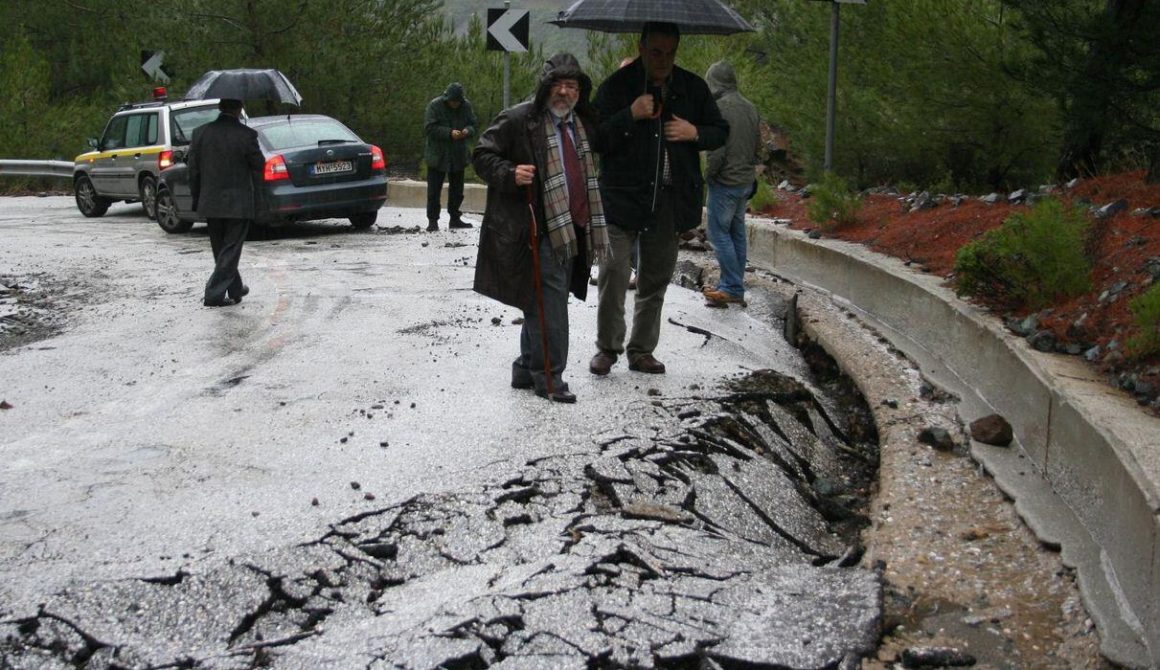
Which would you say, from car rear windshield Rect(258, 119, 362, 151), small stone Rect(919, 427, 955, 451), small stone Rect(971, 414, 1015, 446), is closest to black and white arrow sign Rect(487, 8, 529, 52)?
car rear windshield Rect(258, 119, 362, 151)

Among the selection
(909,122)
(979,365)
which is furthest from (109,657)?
(909,122)

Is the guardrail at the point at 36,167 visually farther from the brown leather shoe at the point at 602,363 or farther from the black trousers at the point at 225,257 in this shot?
the brown leather shoe at the point at 602,363

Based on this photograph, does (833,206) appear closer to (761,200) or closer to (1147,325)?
(761,200)

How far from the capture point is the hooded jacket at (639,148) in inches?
297

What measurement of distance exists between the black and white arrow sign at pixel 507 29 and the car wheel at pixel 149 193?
539cm

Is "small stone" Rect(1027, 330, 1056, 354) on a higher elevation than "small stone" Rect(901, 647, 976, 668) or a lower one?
higher

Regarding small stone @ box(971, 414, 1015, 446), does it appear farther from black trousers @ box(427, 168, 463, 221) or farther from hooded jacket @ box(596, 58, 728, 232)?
black trousers @ box(427, 168, 463, 221)

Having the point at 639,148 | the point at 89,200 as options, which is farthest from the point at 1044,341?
the point at 89,200

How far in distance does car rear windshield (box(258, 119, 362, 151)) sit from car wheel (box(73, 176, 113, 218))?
202 inches

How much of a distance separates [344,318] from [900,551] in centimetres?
555

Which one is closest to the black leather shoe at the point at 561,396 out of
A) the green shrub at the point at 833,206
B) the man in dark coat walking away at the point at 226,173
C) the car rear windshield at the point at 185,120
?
the man in dark coat walking away at the point at 226,173

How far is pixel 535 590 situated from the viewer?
14.8ft

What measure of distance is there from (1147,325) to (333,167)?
39.7 ft

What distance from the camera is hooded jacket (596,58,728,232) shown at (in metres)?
7.55
